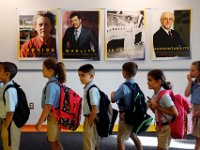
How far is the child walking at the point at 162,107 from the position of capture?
268cm

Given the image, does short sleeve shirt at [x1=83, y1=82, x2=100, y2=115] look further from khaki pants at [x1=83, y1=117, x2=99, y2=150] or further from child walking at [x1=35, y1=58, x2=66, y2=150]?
child walking at [x1=35, y1=58, x2=66, y2=150]

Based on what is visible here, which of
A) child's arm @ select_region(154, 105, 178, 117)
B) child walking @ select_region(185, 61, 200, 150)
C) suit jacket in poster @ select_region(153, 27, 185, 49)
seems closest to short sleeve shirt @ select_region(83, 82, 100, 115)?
child's arm @ select_region(154, 105, 178, 117)

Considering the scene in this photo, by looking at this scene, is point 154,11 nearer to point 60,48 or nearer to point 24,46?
point 60,48

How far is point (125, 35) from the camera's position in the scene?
16.7 ft

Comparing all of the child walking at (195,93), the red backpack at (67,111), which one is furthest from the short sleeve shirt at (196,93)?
the red backpack at (67,111)

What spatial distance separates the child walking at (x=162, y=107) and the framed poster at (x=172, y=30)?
2.37 meters

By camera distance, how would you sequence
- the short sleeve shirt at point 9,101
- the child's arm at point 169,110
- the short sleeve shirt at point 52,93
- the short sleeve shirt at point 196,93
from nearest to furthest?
the child's arm at point 169,110 < the short sleeve shirt at point 9,101 < the short sleeve shirt at point 52,93 < the short sleeve shirt at point 196,93

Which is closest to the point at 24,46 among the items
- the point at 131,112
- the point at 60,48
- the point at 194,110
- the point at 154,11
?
the point at 60,48

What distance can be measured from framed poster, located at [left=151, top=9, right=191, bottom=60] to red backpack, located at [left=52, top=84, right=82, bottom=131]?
2.53 m

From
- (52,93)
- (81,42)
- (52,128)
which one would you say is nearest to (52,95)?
(52,93)

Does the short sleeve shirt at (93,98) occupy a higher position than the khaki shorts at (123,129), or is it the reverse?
the short sleeve shirt at (93,98)

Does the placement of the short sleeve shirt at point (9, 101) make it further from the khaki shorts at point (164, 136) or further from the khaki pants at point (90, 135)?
the khaki shorts at point (164, 136)

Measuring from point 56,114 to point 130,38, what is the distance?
8.25 ft

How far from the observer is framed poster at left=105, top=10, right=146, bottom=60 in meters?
5.07
